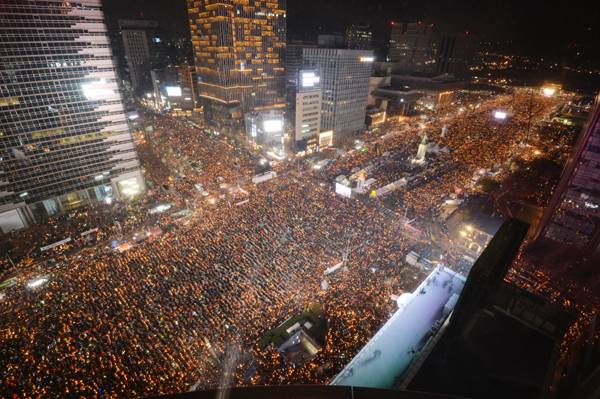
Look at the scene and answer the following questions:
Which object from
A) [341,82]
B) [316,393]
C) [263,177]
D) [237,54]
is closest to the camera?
[316,393]

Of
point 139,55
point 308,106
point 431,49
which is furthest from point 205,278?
point 139,55

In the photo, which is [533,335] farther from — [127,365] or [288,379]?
[127,365]

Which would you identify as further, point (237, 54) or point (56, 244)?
point (237, 54)

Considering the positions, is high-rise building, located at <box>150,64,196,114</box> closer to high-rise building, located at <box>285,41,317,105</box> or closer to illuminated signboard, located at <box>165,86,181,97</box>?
illuminated signboard, located at <box>165,86,181,97</box>

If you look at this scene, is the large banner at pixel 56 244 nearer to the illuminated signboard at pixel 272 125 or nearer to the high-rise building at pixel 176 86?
the illuminated signboard at pixel 272 125

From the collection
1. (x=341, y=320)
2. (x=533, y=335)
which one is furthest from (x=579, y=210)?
(x=341, y=320)

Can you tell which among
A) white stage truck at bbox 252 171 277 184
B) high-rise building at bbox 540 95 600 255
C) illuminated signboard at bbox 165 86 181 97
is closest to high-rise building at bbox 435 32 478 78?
illuminated signboard at bbox 165 86 181 97

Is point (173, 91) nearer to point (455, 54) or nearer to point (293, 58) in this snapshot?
point (293, 58)
